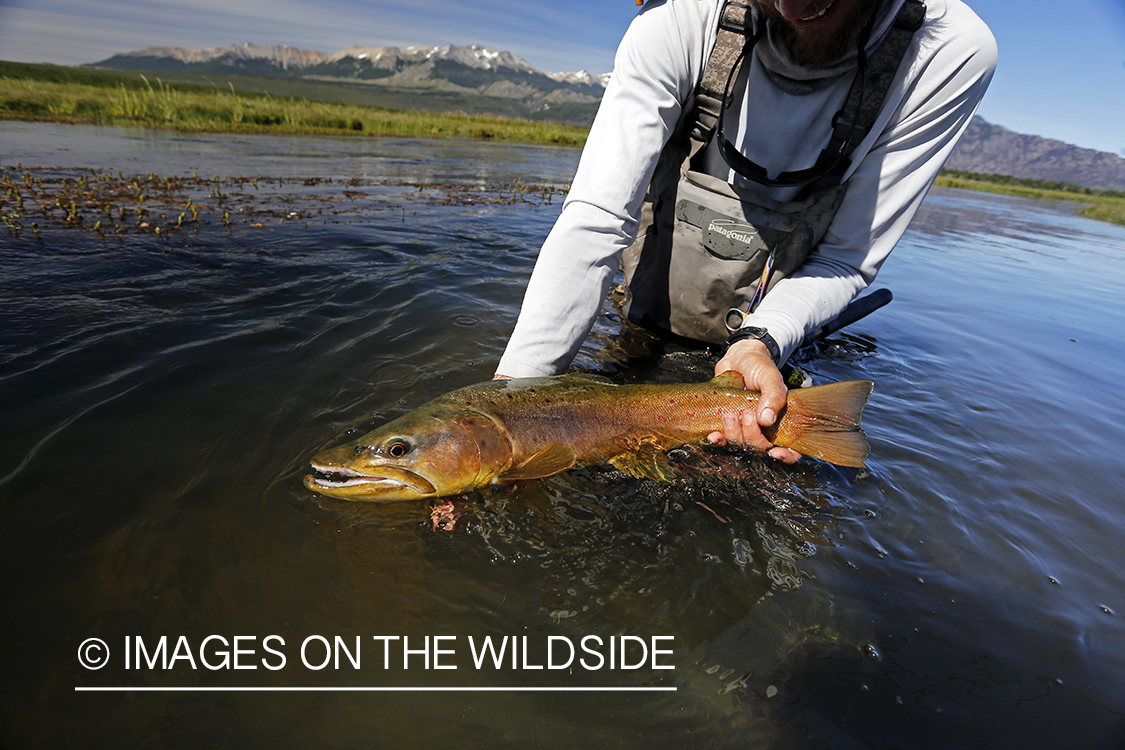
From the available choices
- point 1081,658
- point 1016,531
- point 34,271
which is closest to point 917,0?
point 1016,531

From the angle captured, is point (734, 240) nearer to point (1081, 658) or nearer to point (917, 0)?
point (917, 0)

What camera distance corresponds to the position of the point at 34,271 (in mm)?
4406

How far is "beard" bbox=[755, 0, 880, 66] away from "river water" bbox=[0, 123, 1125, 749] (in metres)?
2.08

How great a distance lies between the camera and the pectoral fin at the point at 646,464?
8.11ft

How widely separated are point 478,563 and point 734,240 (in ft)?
8.70

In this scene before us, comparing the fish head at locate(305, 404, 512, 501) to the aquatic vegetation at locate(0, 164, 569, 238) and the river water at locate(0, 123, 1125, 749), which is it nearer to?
the river water at locate(0, 123, 1125, 749)

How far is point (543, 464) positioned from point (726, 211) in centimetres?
220

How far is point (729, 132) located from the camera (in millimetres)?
3131

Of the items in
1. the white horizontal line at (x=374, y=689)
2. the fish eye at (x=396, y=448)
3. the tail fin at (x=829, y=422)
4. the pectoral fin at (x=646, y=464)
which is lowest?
the white horizontal line at (x=374, y=689)

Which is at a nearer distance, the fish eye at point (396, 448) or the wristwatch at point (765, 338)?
the fish eye at point (396, 448)

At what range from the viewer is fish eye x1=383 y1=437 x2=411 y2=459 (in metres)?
2.14

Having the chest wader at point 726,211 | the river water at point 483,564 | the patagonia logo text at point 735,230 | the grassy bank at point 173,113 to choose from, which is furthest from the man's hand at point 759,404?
the grassy bank at point 173,113

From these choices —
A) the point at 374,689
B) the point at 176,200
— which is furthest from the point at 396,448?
the point at 176,200

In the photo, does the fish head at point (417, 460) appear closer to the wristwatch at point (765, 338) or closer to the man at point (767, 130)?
the man at point (767, 130)
